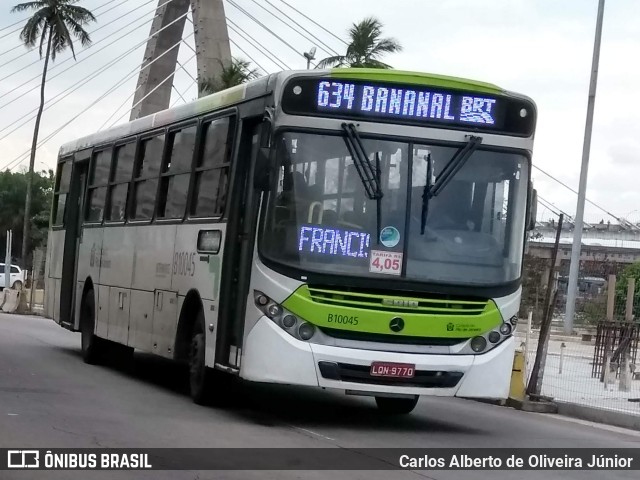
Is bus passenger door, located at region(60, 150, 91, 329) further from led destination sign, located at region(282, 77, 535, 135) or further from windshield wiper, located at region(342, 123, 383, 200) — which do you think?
windshield wiper, located at region(342, 123, 383, 200)

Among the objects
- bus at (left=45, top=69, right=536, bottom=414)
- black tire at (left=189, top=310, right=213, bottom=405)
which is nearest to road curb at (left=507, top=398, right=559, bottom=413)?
bus at (left=45, top=69, right=536, bottom=414)

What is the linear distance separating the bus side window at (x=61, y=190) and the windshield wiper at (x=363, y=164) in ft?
33.2

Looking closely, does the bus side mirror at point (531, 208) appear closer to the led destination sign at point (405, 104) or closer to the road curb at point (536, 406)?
the led destination sign at point (405, 104)

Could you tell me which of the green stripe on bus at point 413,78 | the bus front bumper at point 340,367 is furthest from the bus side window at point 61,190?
the bus front bumper at point 340,367

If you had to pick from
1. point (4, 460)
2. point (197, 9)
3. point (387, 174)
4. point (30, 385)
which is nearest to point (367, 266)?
point (387, 174)

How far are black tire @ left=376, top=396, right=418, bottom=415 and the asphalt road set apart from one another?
0.47ft

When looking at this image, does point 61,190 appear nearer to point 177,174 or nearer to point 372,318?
point 177,174

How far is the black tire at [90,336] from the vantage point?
778 inches

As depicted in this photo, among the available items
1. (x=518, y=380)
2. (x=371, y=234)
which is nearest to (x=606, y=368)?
(x=518, y=380)

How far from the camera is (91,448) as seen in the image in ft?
34.5

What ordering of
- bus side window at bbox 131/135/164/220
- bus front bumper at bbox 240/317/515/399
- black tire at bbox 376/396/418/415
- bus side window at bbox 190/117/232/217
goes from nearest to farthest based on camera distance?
bus front bumper at bbox 240/317/515/399
bus side window at bbox 190/117/232/217
black tire at bbox 376/396/418/415
bus side window at bbox 131/135/164/220

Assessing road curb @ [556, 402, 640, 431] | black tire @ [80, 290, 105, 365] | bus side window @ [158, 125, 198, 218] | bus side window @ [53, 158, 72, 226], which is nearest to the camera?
bus side window @ [158, 125, 198, 218]

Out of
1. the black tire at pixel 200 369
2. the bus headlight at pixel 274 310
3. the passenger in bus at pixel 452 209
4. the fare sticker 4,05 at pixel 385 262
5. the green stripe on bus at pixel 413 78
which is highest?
the green stripe on bus at pixel 413 78

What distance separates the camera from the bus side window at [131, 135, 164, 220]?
16641mm
